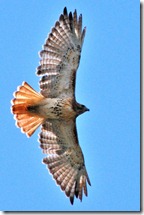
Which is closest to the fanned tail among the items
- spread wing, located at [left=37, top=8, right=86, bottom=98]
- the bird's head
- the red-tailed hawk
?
the red-tailed hawk

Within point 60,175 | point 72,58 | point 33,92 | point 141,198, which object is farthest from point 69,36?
point 141,198

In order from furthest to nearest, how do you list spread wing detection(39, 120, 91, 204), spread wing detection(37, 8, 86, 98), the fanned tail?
spread wing detection(39, 120, 91, 204) < spread wing detection(37, 8, 86, 98) < the fanned tail

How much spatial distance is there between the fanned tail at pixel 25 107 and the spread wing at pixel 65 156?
0.31 meters

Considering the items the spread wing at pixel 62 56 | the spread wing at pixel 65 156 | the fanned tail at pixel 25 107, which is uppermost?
the spread wing at pixel 62 56

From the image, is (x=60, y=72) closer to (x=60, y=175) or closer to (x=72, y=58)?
(x=72, y=58)

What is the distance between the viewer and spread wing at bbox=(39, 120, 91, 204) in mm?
10802

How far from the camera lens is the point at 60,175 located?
10922mm

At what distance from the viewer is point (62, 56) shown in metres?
10.6

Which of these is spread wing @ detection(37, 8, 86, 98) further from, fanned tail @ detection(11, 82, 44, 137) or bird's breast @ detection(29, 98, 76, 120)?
fanned tail @ detection(11, 82, 44, 137)

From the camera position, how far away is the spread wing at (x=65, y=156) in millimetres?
10802

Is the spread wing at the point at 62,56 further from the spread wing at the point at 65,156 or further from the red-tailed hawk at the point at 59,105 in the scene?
the spread wing at the point at 65,156

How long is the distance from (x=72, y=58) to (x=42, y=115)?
849 mm

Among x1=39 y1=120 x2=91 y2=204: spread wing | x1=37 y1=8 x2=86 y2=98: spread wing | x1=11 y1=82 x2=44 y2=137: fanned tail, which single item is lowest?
x1=39 y1=120 x2=91 y2=204: spread wing

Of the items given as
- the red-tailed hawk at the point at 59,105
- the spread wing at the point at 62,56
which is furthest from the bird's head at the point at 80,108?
the spread wing at the point at 62,56
